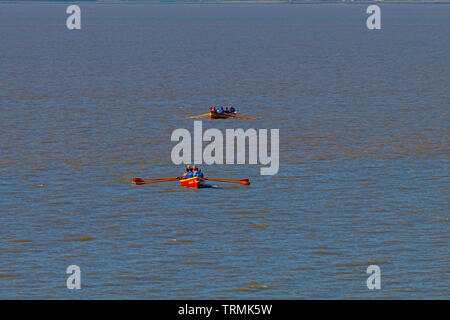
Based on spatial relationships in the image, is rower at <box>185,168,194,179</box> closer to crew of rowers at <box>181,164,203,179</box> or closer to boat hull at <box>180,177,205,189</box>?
crew of rowers at <box>181,164,203,179</box>

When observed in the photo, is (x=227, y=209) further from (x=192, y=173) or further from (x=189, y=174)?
(x=189, y=174)

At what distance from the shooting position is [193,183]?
83.4 metres

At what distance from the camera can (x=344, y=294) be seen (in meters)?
57.2

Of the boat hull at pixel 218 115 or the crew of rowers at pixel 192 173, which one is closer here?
the crew of rowers at pixel 192 173

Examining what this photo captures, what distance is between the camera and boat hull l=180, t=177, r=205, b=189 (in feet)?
272

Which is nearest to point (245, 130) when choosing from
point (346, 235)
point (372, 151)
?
point (372, 151)

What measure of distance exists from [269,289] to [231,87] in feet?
377

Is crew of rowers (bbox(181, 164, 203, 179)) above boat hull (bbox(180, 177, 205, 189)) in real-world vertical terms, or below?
above

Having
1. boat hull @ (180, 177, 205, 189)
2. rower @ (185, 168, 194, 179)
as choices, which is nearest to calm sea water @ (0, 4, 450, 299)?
boat hull @ (180, 177, 205, 189)

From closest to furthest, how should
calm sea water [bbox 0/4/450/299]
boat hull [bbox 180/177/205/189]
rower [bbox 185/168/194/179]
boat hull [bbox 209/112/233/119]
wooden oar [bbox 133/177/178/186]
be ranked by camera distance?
1. calm sea water [bbox 0/4/450/299]
2. boat hull [bbox 180/177/205/189]
3. rower [bbox 185/168/194/179]
4. wooden oar [bbox 133/177/178/186]
5. boat hull [bbox 209/112/233/119]

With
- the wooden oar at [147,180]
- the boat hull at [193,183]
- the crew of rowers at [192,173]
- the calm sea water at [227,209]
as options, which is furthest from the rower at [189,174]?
the wooden oar at [147,180]

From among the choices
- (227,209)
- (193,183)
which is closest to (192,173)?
(193,183)

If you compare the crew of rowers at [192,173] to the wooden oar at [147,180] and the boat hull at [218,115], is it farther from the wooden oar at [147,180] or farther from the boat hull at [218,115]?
the boat hull at [218,115]

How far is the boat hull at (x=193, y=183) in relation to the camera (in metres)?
83.1
